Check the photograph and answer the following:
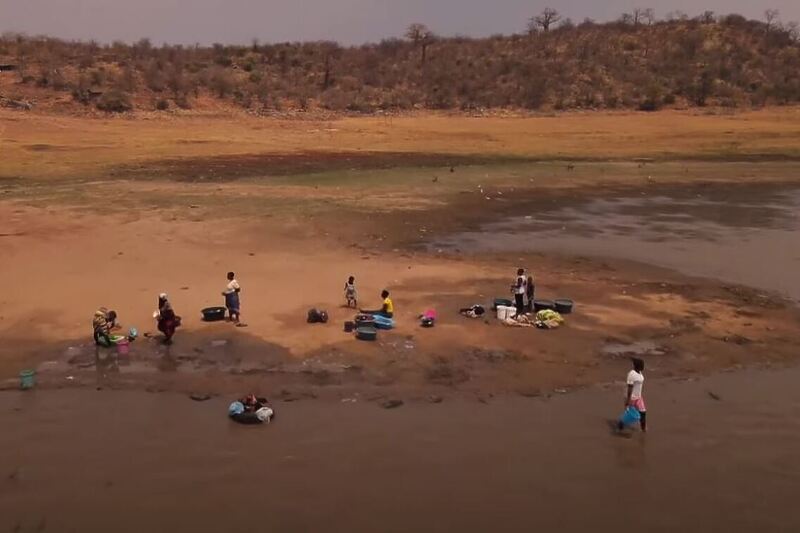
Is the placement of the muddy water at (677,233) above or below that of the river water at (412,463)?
above

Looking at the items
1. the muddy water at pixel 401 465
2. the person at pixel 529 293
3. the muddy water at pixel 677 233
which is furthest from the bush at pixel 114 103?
the muddy water at pixel 401 465

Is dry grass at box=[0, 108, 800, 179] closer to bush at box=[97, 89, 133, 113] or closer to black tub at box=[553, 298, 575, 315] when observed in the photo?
bush at box=[97, 89, 133, 113]

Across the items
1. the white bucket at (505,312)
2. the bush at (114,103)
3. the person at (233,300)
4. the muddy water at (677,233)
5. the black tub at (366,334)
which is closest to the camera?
the black tub at (366,334)

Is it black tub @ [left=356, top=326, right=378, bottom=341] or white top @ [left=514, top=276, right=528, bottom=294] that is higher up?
white top @ [left=514, top=276, right=528, bottom=294]

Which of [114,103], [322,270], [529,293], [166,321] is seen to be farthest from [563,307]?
[114,103]

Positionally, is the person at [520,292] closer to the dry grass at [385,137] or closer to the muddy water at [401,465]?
the muddy water at [401,465]

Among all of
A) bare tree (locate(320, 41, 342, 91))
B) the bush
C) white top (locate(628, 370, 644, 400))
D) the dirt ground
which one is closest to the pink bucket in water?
the dirt ground

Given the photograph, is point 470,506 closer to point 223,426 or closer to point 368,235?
point 223,426
